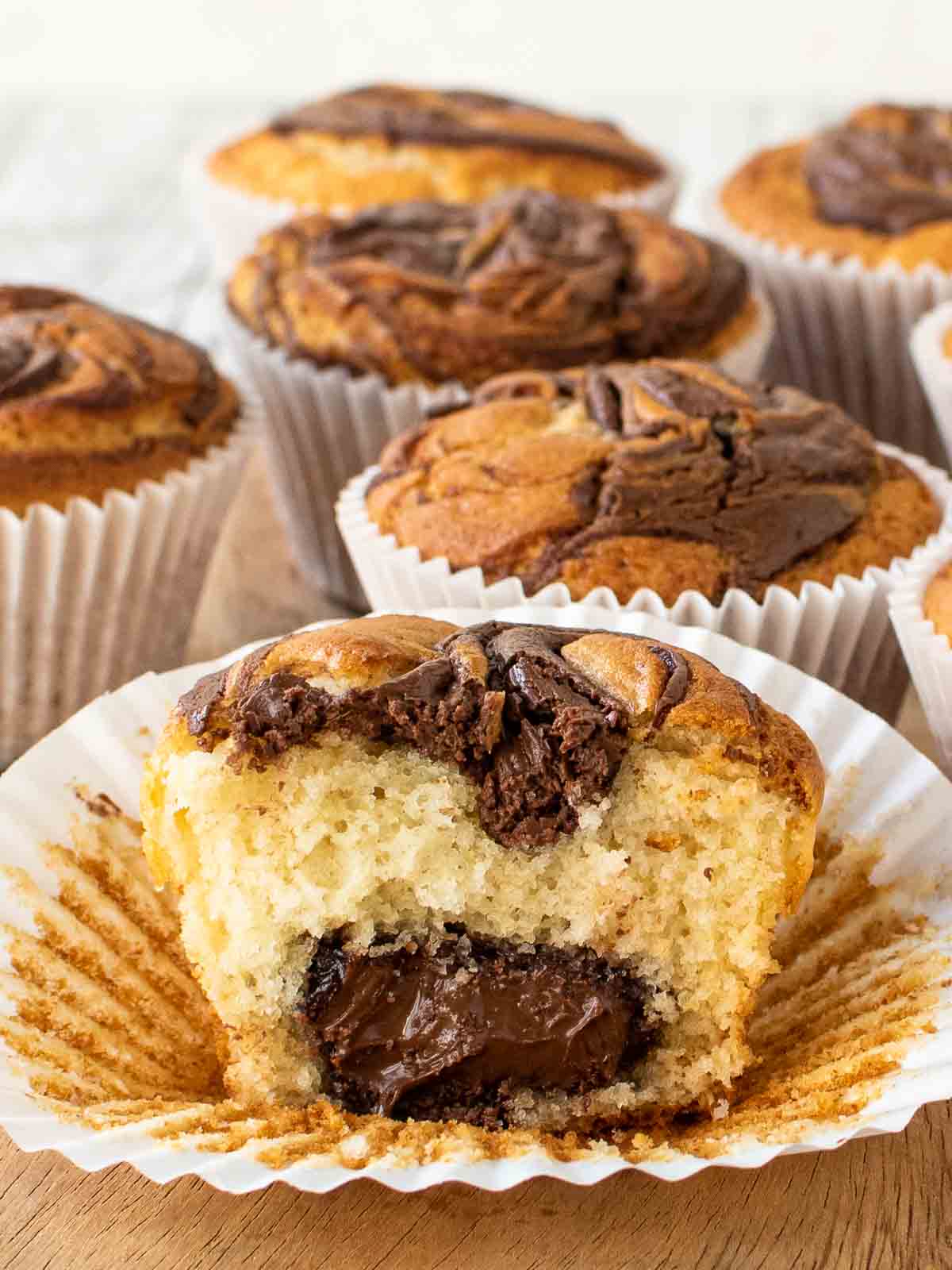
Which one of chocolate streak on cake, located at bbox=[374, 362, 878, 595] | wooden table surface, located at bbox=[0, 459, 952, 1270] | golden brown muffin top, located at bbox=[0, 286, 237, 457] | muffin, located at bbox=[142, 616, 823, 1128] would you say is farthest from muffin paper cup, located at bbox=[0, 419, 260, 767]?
wooden table surface, located at bbox=[0, 459, 952, 1270]

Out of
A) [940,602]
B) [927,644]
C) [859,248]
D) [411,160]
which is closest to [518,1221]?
→ [927,644]

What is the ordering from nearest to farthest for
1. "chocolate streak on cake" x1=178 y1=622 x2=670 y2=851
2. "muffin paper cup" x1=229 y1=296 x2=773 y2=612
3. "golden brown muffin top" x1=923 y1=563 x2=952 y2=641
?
1. "chocolate streak on cake" x1=178 y1=622 x2=670 y2=851
2. "golden brown muffin top" x1=923 y1=563 x2=952 y2=641
3. "muffin paper cup" x1=229 y1=296 x2=773 y2=612

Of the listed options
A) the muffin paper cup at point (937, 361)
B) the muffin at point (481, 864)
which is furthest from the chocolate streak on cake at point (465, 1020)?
the muffin paper cup at point (937, 361)

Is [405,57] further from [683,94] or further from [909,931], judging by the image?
[909,931]

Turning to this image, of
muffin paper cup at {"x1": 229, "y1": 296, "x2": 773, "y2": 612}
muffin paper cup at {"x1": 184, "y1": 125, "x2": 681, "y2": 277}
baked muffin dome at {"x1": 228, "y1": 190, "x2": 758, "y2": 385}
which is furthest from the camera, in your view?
muffin paper cup at {"x1": 184, "y1": 125, "x2": 681, "y2": 277}

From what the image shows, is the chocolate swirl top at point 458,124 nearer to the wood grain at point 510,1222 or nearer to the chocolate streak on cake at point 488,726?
the chocolate streak on cake at point 488,726

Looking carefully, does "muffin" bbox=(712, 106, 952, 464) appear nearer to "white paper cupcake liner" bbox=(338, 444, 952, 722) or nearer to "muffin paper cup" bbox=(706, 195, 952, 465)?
"muffin paper cup" bbox=(706, 195, 952, 465)

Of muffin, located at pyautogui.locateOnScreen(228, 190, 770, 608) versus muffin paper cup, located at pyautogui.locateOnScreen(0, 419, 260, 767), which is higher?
muffin, located at pyautogui.locateOnScreen(228, 190, 770, 608)
